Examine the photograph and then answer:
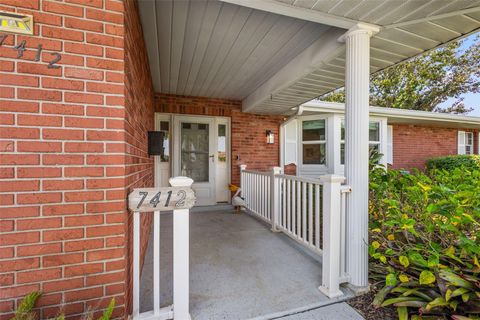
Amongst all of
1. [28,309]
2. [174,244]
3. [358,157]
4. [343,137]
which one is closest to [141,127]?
[174,244]

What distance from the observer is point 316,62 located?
2.71 meters

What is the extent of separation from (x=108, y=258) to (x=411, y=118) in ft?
27.0

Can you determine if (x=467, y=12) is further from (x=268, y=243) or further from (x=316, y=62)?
(x=268, y=243)

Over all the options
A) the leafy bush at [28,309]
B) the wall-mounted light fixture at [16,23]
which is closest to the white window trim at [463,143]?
the leafy bush at [28,309]

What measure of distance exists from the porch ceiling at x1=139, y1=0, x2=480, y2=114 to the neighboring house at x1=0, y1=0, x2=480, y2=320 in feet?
0.05

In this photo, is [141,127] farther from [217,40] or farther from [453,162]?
[453,162]

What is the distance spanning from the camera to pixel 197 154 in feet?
16.7

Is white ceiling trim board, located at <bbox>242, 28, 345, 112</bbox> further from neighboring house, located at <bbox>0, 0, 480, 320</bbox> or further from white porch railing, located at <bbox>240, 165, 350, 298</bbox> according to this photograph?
white porch railing, located at <bbox>240, 165, 350, 298</bbox>

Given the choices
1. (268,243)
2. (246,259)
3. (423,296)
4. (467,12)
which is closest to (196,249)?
(246,259)

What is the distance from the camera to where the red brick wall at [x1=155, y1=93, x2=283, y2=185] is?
16.0 ft

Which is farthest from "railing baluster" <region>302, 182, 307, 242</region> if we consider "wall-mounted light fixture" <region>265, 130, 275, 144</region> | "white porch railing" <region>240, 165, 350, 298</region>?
"wall-mounted light fixture" <region>265, 130, 275, 144</region>

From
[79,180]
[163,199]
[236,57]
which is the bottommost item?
[163,199]

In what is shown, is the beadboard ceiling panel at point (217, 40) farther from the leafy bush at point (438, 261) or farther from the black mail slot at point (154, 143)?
the leafy bush at point (438, 261)

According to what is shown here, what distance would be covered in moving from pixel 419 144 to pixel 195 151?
7.89 metres
